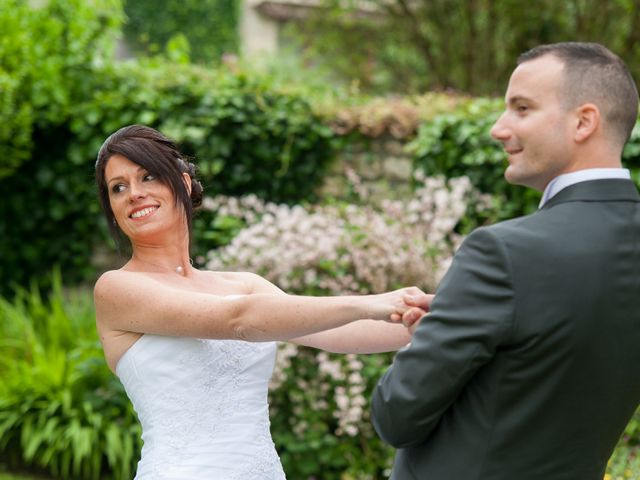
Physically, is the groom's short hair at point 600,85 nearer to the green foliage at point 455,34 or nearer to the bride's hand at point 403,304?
the bride's hand at point 403,304

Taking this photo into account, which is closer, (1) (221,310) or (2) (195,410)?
(1) (221,310)

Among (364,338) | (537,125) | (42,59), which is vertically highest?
(42,59)

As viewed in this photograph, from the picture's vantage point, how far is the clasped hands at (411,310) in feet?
7.34

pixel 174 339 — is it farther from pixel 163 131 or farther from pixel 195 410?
pixel 163 131

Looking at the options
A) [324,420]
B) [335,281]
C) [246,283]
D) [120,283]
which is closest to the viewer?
[120,283]

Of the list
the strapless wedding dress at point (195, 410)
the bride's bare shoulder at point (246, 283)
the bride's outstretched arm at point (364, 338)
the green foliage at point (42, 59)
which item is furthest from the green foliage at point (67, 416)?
the bride's outstretched arm at point (364, 338)

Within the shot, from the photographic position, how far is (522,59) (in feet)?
6.73

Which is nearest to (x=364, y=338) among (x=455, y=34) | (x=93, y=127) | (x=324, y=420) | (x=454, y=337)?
(x=454, y=337)

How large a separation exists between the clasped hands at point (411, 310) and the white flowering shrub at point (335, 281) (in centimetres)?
297

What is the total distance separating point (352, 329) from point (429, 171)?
4.10 metres

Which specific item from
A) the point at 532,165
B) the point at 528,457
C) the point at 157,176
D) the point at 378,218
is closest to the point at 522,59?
the point at 532,165

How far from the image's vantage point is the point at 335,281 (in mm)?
5398

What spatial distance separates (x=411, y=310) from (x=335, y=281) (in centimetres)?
316

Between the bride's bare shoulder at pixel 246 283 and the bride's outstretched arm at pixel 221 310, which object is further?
the bride's bare shoulder at pixel 246 283
